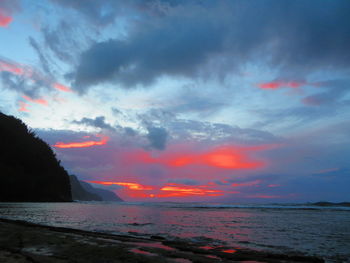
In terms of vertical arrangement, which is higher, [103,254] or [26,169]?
[26,169]

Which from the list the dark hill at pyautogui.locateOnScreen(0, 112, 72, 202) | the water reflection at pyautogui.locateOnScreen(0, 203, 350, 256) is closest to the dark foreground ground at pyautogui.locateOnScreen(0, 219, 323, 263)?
the water reflection at pyautogui.locateOnScreen(0, 203, 350, 256)

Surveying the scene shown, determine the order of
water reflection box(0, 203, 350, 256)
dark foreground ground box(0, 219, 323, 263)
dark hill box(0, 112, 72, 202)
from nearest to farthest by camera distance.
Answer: dark foreground ground box(0, 219, 323, 263) < water reflection box(0, 203, 350, 256) < dark hill box(0, 112, 72, 202)

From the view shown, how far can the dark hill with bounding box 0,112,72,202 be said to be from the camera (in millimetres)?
140625

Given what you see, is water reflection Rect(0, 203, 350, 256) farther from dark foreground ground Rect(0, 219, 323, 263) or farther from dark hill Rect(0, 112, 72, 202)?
dark hill Rect(0, 112, 72, 202)

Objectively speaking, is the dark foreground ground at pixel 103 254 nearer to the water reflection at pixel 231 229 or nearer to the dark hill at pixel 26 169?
the water reflection at pixel 231 229

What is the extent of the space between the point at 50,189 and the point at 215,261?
17026 cm

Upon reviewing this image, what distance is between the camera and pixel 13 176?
142 meters

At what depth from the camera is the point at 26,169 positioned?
156375 millimetres

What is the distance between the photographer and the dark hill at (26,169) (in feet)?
461

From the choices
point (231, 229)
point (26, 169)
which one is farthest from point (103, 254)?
point (26, 169)

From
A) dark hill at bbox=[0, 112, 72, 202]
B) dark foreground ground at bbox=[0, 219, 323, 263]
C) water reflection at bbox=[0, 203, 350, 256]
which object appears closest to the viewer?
dark foreground ground at bbox=[0, 219, 323, 263]

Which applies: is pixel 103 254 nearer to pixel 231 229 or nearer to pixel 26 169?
pixel 231 229

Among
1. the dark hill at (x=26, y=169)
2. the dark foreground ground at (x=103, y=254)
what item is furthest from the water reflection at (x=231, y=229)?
the dark hill at (x=26, y=169)

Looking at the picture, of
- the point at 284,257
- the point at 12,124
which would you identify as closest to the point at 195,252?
the point at 284,257
